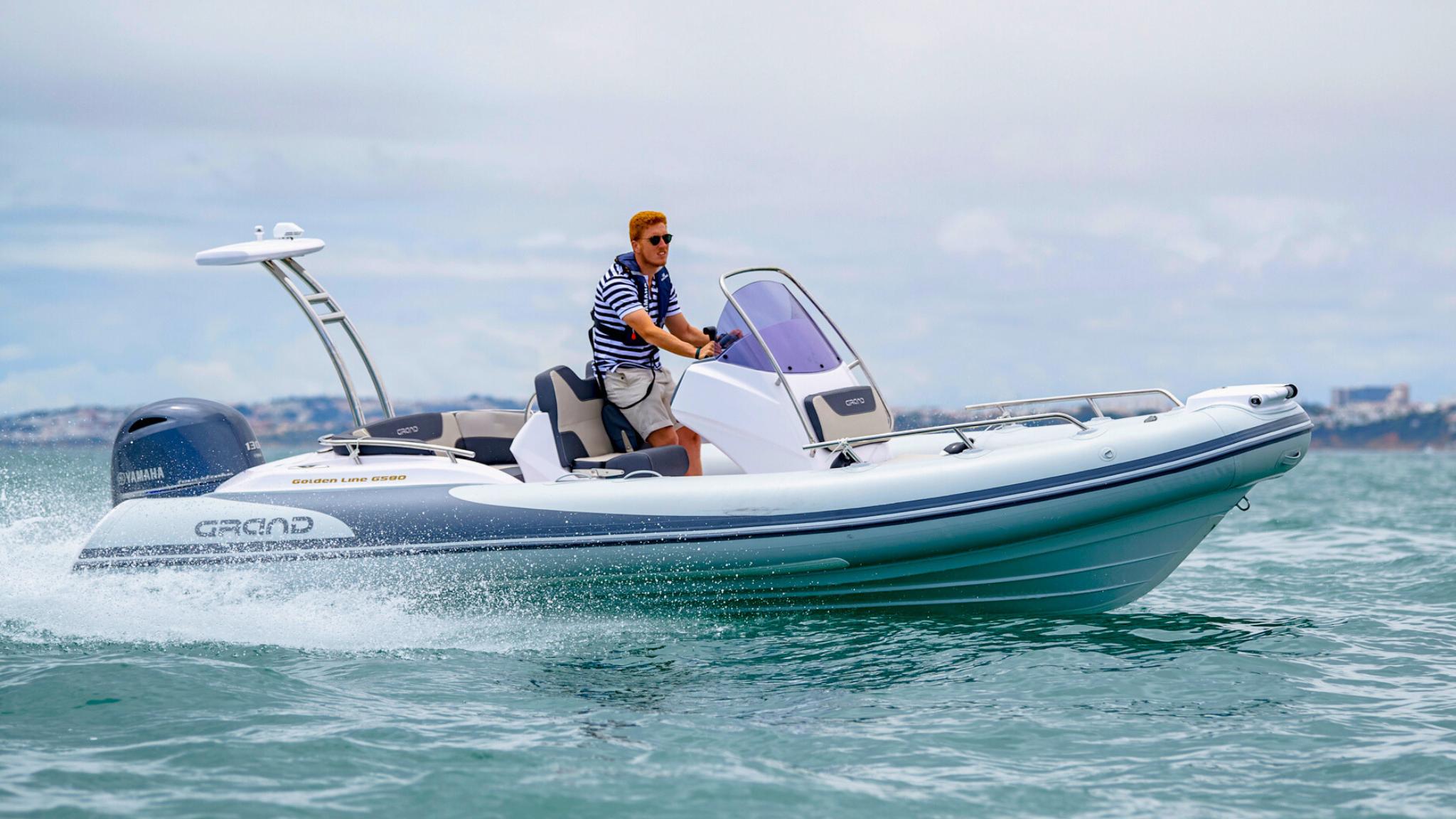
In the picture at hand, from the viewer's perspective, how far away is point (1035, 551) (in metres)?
5.75

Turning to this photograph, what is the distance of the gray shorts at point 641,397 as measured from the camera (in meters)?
6.38

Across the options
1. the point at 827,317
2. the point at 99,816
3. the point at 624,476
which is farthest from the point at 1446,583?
the point at 99,816

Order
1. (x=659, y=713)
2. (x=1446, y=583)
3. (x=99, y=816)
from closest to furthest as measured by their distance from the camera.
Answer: (x=99, y=816)
(x=659, y=713)
(x=1446, y=583)

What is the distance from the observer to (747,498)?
5.72m

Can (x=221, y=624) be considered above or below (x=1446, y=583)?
above

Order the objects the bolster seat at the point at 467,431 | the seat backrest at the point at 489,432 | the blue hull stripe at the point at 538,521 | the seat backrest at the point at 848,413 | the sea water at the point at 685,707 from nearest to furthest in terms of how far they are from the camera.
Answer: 1. the sea water at the point at 685,707
2. the blue hull stripe at the point at 538,521
3. the seat backrest at the point at 848,413
4. the bolster seat at the point at 467,431
5. the seat backrest at the point at 489,432

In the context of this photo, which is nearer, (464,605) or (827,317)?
(464,605)

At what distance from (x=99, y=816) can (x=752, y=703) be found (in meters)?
2.23

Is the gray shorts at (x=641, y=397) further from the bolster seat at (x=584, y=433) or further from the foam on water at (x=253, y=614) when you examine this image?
the foam on water at (x=253, y=614)

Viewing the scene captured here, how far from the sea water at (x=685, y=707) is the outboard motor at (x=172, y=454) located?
1.64 ft

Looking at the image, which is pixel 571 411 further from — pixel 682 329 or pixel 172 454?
pixel 172 454

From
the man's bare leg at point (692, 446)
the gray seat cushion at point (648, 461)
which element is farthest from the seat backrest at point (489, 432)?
the man's bare leg at point (692, 446)

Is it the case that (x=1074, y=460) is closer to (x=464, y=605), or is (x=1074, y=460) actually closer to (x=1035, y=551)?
(x=1035, y=551)

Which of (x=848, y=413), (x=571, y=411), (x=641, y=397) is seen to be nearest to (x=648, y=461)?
(x=641, y=397)
